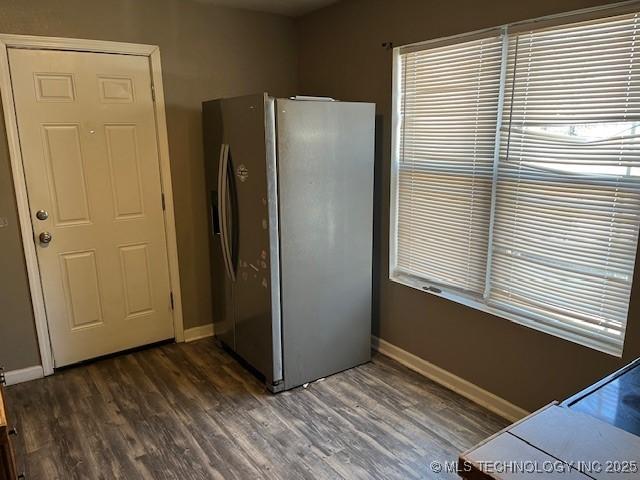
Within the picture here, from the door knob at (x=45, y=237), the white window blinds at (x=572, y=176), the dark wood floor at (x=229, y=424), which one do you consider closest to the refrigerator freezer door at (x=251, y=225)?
the dark wood floor at (x=229, y=424)

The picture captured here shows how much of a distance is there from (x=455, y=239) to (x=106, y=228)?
7.77 ft

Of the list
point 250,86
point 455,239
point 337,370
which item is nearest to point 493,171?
point 455,239

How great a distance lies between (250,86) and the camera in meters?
3.66

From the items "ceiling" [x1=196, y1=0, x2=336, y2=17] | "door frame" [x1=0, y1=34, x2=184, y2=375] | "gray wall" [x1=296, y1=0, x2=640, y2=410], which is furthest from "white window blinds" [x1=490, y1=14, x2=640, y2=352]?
"door frame" [x1=0, y1=34, x2=184, y2=375]

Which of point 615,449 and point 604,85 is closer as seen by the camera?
point 615,449

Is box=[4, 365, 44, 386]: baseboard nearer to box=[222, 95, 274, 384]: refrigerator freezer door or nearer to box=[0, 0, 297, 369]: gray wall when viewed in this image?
box=[0, 0, 297, 369]: gray wall

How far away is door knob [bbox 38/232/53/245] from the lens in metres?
2.97

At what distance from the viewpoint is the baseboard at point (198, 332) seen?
12.0 feet

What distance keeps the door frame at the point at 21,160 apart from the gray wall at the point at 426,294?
1.27 m

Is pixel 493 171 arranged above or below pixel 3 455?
above

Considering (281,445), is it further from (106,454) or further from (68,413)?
(68,413)

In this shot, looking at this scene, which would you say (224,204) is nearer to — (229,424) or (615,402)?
(229,424)

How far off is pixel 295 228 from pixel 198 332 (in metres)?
1.50

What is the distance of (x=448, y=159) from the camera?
109 inches
